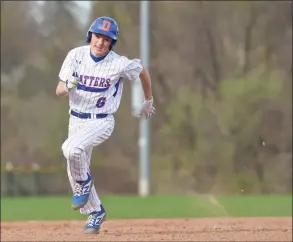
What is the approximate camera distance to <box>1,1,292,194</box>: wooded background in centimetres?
2031

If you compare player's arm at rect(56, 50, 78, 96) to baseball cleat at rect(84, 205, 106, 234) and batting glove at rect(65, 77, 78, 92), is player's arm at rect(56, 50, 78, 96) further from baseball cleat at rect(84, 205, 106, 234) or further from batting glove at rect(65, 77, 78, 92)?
baseball cleat at rect(84, 205, 106, 234)

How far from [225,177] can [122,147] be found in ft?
9.67

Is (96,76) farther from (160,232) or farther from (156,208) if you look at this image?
(156,208)

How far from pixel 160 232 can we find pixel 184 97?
10640 millimetres

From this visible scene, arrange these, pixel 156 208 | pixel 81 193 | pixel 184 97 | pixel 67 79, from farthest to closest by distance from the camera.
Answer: pixel 184 97 < pixel 156 208 < pixel 81 193 < pixel 67 79

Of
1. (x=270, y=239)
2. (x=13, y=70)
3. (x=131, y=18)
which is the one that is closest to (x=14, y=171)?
(x=13, y=70)

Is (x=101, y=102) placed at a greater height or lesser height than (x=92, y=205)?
greater

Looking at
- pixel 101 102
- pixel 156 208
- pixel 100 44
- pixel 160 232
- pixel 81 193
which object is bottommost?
pixel 156 208

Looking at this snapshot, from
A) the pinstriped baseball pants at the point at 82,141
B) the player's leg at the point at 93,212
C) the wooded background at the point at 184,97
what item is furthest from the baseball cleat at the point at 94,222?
the wooded background at the point at 184,97

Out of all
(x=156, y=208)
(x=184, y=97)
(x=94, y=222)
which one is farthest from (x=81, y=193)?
(x=184, y=97)

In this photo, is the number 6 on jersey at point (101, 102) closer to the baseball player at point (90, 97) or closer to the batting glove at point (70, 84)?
the baseball player at point (90, 97)

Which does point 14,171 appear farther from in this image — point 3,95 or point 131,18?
point 131,18

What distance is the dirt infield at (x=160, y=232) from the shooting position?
9086 mm

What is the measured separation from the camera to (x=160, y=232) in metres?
10.4
